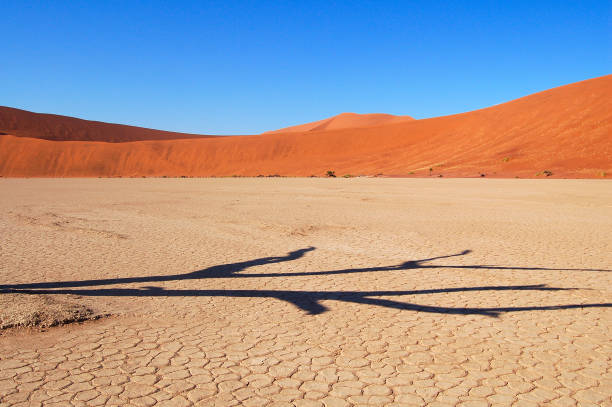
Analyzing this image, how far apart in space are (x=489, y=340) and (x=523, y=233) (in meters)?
7.11

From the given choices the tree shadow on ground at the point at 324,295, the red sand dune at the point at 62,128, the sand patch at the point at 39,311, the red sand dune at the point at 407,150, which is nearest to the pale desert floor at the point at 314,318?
the tree shadow on ground at the point at 324,295

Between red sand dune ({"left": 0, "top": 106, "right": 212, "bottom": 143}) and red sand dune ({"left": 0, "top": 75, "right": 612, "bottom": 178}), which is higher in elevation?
red sand dune ({"left": 0, "top": 106, "right": 212, "bottom": 143})

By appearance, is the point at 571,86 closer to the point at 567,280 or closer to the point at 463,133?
the point at 463,133

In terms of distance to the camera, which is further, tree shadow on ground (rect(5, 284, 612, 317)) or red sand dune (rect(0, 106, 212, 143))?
red sand dune (rect(0, 106, 212, 143))

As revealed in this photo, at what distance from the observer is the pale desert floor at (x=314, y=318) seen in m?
3.52

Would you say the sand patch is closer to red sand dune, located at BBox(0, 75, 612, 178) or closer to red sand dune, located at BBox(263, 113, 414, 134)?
red sand dune, located at BBox(0, 75, 612, 178)

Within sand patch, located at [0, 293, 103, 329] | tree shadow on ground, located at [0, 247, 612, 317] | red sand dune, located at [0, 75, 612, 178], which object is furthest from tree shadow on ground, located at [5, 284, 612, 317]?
red sand dune, located at [0, 75, 612, 178]

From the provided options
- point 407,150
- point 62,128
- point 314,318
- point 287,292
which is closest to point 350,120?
point 62,128

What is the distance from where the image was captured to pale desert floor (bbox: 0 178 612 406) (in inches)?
139

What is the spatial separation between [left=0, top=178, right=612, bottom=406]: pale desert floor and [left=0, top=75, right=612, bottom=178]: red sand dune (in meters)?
30.3

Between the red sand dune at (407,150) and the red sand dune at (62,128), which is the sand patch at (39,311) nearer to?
the red sand dune at (407,150)

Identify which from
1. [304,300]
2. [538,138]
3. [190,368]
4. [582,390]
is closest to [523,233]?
[304,300]

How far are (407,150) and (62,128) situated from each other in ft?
247

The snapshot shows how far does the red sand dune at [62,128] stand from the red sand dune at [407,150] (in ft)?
99.0
